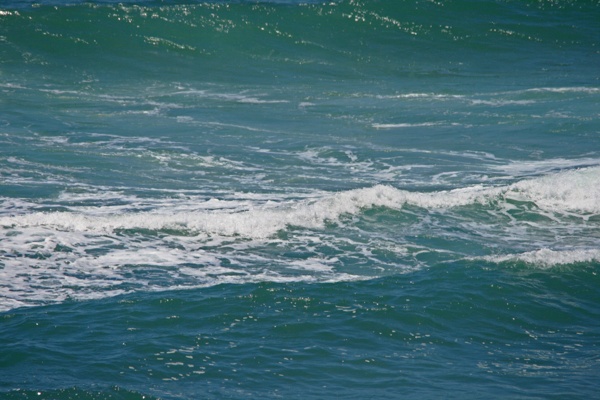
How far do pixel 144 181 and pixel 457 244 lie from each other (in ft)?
19.0

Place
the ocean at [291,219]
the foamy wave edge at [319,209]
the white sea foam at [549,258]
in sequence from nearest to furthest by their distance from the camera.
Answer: the ocean at [291,219]
the white sea foam at [549,258]
the foamy wave edge at [319,209]

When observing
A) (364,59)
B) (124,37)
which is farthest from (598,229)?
(124,37)

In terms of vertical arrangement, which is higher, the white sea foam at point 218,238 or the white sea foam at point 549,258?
the white sea foam at point 549,258

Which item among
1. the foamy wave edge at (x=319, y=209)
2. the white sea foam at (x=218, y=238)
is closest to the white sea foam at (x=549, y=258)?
the white sea foam at (x=218, y=238)

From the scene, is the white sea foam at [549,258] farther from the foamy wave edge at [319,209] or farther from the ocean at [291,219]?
the foamy wave edge at [319,209]

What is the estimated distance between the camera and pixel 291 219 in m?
11.6

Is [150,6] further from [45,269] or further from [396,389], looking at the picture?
[396,389]

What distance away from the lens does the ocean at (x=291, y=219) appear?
23.3 ft

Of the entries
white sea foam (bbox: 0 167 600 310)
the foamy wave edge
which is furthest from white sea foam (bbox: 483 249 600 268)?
the foamy wave edge

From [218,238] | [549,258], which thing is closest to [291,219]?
[218,238]

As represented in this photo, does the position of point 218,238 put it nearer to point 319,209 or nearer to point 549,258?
point 319,209

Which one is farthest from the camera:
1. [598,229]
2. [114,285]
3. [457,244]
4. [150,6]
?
[150,6]

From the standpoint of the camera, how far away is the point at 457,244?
35.2 feet

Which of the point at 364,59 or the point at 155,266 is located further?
→ the point at 364,59
